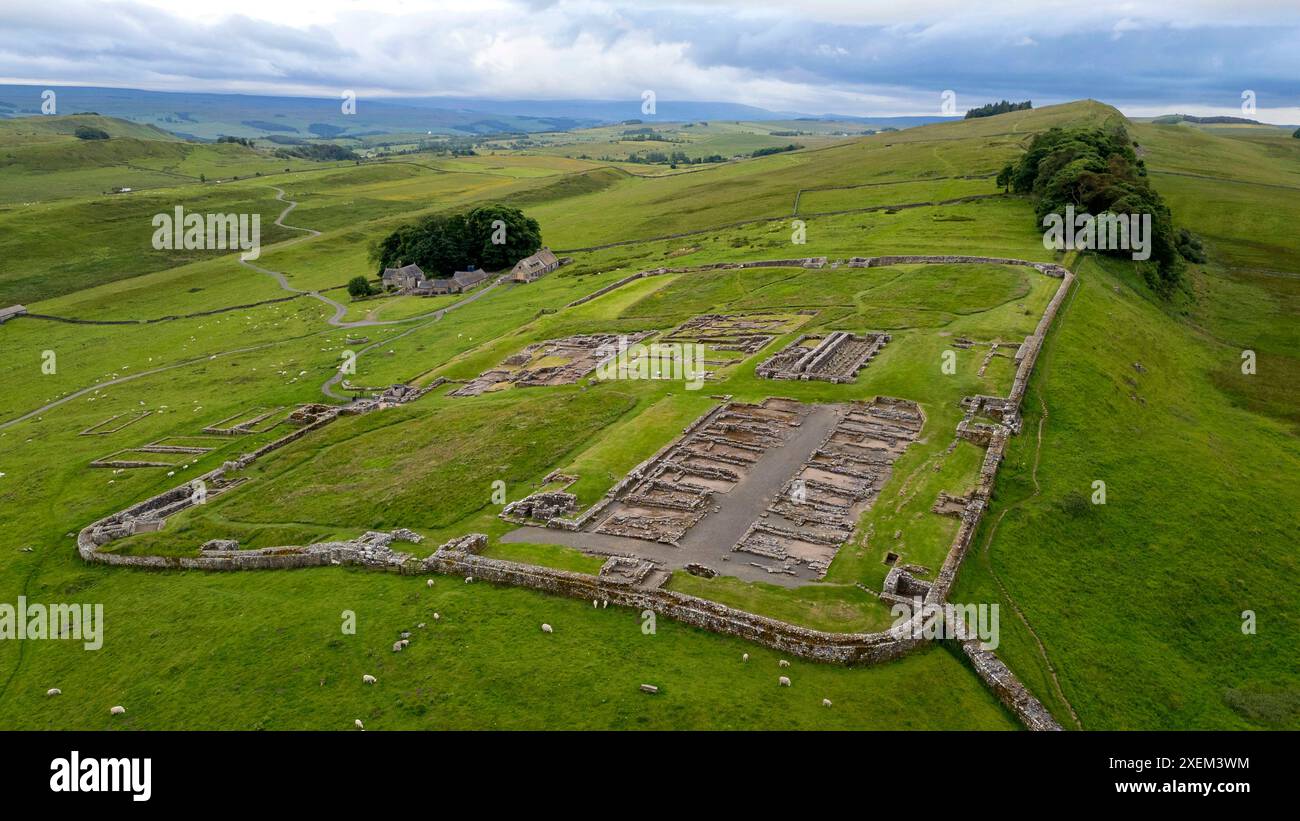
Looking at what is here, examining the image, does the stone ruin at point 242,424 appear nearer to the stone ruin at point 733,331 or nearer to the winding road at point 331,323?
the winding road at point 331,323

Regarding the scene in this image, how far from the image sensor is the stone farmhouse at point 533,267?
104025 millimetres

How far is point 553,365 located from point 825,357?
A: 75.3 feet

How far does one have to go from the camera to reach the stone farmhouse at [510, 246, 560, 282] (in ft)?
341

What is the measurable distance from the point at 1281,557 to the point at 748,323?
42714 mm

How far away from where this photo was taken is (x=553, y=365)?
208 ft

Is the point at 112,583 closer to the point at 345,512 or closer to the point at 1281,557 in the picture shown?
the point at 345,512

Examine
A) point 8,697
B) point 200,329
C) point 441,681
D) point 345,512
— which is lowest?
point 8,697

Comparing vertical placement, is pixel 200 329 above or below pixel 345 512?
above

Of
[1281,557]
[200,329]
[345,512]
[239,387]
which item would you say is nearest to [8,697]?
[345,512]

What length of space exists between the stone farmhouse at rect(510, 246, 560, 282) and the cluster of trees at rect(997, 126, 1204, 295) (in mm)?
64698

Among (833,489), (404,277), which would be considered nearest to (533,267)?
(404,277)

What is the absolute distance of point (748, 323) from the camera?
68625 millimetres

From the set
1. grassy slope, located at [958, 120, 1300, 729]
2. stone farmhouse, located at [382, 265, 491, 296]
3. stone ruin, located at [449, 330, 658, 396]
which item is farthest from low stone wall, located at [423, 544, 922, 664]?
stone farmhouse, located at [382, 265, 491, 296]

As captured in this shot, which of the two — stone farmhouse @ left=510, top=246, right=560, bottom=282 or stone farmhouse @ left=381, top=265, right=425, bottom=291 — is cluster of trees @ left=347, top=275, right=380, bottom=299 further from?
stone farmhouse @ left=510, top=246, right=560, bottom=282
